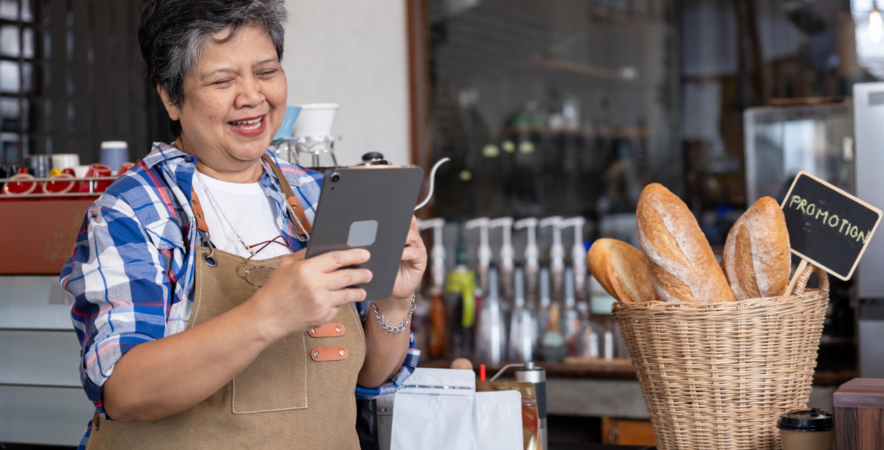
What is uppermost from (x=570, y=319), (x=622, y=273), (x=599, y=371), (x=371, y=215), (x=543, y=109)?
→ (x=543, y=109)

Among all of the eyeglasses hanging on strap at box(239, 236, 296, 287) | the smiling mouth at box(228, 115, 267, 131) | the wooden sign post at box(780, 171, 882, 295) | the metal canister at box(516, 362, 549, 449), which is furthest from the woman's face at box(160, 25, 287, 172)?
the wooden sign post at box(780, 171, 882, 295)

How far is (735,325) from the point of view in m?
1.10

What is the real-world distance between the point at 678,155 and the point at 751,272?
237 cm

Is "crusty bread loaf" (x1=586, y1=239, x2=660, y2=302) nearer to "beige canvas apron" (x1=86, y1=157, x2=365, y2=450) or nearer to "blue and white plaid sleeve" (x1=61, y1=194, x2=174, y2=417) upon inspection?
"beige canvas apron" (x1=86, y1=157, x2=365, y2=450)

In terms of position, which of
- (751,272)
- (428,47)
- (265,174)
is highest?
(428,47)

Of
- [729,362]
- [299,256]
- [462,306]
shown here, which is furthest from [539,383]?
[462,306]

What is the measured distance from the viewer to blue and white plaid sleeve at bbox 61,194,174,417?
3.04 ft

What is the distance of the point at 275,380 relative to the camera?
107 cm

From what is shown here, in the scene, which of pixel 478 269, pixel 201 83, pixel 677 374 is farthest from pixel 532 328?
pixel 201 83

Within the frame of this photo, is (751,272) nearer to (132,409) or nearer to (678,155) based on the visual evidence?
(132,409)

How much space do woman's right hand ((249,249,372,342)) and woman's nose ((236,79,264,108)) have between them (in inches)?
11.0

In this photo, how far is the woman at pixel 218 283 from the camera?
0.90 meters

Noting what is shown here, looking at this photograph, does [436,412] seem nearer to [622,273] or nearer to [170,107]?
[622,273]

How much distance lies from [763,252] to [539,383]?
0.38 meters
